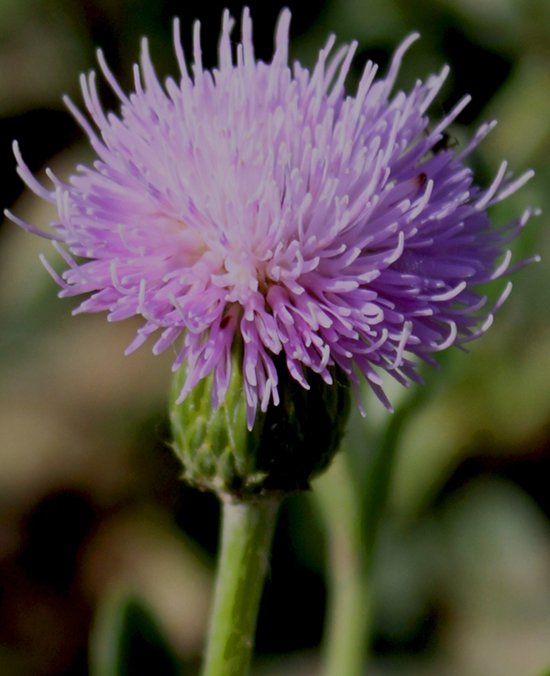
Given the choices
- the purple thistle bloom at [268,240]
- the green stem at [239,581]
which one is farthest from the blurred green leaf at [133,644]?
the purple thistle bloom at [268,240]

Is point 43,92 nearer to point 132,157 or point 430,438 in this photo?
point 430,438

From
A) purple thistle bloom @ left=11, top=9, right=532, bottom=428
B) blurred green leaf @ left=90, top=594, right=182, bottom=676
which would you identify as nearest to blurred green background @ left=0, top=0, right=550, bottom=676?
blurred green leaf @ left=90, top=594, right=182, bottom=676

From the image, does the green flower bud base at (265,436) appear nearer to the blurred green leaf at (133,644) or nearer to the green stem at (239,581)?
the green stem at (239,581)

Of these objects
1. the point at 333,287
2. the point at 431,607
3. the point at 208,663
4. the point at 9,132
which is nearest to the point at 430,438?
the point at 431,607

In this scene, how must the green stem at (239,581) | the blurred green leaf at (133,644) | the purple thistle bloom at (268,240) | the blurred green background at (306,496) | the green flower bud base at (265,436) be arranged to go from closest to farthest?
the purple thistle bloom at (268,240), the green flower bud base at (265,436), the green stem at (239,581), the blurred green leaf at (133,644), the blurred green background at (306,496)

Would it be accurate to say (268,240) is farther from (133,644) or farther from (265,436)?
(133,644)
